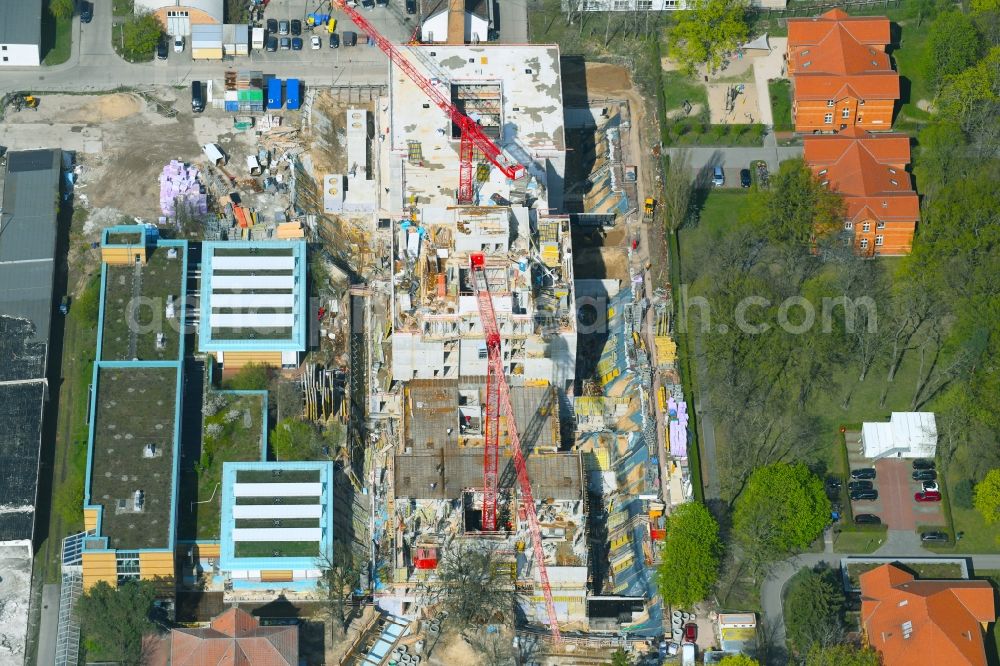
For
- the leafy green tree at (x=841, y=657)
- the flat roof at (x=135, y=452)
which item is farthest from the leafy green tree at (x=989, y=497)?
→ the flat roof at (x=135, y=452)

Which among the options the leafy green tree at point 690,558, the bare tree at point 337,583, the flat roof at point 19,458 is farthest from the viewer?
the flat roof at point 19,458

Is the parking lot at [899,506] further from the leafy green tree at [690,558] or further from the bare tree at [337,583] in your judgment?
the bare tree at [337,583]

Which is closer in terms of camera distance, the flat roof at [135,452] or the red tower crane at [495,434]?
the flat roof at [135,452]

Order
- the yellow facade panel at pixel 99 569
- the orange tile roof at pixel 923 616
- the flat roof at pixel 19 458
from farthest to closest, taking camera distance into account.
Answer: the flat roof at pixel 19 458, the yellow facade panel at pixel 99 569, the orange tile roof at pixel 923 616

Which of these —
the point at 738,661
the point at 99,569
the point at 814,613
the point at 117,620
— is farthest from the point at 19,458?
the point at 814,613

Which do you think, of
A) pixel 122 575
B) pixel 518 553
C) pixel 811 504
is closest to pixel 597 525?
pixel 518 553

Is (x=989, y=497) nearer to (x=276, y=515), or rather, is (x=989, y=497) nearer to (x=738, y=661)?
(x=738, y=661)

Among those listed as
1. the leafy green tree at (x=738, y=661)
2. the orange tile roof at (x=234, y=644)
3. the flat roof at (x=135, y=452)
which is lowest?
the leafy green tree at (x=738, y=661)
